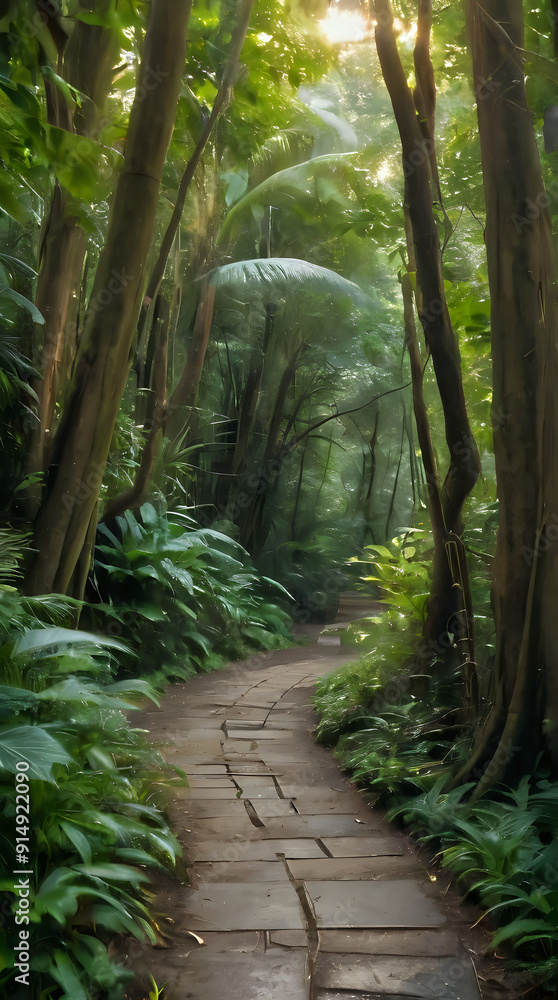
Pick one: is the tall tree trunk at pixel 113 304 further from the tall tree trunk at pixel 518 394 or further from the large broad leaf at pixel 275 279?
the large broad leaf at pixel 275 279

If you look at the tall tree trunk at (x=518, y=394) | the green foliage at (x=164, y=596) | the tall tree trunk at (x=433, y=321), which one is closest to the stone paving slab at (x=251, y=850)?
the tall tree trunk at (x=518, y=394)

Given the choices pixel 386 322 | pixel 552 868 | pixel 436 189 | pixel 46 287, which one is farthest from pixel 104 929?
pixel 386 322

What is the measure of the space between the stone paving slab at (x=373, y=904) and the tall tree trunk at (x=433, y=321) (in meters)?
2.56

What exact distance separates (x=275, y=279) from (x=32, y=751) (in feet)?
34.2

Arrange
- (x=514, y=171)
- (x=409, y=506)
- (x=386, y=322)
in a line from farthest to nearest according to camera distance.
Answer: (x=409, y=506)
(x=386, y=322)
(x=514, y=171)

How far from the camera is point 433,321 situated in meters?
5.41

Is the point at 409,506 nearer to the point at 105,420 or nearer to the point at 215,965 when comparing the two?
the point at 105,420

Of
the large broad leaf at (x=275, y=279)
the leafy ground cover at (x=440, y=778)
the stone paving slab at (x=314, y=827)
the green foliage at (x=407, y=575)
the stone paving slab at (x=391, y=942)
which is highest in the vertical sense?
the large broad leaf at (x=275, y=279)

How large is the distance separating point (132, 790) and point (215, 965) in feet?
2.89

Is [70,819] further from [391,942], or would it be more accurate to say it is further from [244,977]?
[391,942]

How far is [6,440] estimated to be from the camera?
5473mm

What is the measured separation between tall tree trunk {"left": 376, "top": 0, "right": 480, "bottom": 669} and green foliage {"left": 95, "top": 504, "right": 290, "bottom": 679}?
2.94 meters

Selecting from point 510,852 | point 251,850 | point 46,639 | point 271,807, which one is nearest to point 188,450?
point 271,807

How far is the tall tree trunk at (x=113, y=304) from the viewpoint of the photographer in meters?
4.59
